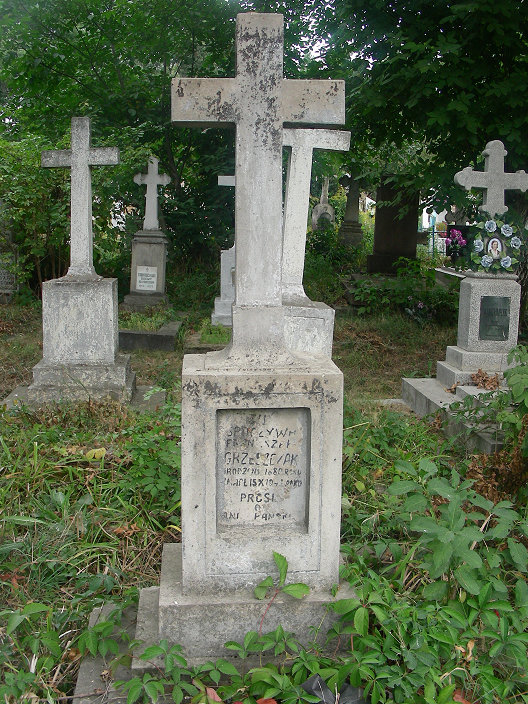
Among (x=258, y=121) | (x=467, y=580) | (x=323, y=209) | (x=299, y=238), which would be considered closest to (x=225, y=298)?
(x=299, y=238)

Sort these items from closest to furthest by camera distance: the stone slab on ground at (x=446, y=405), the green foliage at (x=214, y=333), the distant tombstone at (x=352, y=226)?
the stone slab on ground at (x=446, y=405), the green foliage at (x=214, y=333), the distant tombstone at (x=352, y=226)

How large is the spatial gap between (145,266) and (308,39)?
536 cm

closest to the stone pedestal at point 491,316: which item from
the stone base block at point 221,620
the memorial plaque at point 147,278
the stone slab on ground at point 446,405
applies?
the stone slab on ground at point 446,405

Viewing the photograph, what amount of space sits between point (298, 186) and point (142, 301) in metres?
5.34

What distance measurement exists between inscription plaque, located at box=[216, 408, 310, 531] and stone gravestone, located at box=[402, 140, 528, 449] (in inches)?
135

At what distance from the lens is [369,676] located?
2.18m

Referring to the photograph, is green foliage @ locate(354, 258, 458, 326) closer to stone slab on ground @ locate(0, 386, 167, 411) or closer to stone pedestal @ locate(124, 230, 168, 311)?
stone pedestal @ locate(124, 230, 168, 311)

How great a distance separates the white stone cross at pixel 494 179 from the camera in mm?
6113

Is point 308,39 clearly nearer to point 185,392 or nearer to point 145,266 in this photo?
point 145,266

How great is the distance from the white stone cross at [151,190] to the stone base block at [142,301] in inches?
44.9

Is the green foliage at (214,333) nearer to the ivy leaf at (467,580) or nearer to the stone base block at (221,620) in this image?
the stone base block at (221,620)

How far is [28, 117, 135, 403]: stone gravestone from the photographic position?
572 cm

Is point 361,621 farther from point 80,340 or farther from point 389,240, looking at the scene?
point 389,240

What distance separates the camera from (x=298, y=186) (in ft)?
16.7
